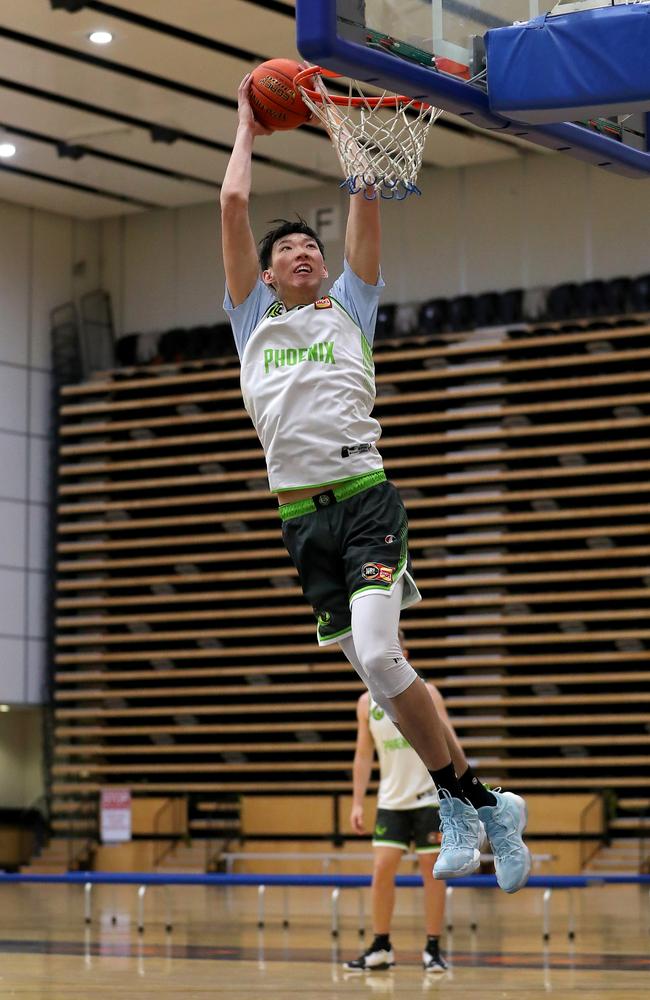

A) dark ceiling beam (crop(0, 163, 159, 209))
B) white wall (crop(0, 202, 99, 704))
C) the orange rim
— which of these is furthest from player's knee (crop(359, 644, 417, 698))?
dark ceiling beam (crop(0, 163, 159, 209))

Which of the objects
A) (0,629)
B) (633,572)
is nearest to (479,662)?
(633,572)

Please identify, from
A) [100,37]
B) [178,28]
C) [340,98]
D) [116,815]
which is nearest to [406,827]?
[340,98]

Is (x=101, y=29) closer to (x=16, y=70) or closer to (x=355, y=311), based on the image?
(x=16, y=70)

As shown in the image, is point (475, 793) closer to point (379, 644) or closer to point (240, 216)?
point (379, 644)

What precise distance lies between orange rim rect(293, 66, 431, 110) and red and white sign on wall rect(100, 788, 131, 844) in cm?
1313

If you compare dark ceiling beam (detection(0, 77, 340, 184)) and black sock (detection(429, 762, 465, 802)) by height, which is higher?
dark ceiling beam (detection(0, 77, 340, 184))

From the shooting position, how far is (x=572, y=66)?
629 centimetres

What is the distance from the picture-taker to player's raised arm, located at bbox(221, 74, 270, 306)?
18.9 ft

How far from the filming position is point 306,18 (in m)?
5.75

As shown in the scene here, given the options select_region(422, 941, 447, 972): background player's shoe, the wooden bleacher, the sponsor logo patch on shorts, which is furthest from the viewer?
the wooden bleacher

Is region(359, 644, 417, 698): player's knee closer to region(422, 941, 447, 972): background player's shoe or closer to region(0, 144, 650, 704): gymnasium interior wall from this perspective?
region(422, 941, 447, 972): background player's shoe

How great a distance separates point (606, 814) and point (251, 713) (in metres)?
4.83

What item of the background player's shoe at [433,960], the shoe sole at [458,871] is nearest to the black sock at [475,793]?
the shoe sole at [458,871]

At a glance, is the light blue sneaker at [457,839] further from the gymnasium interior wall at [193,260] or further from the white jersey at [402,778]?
the gymnasium interior wall at [193,260]
